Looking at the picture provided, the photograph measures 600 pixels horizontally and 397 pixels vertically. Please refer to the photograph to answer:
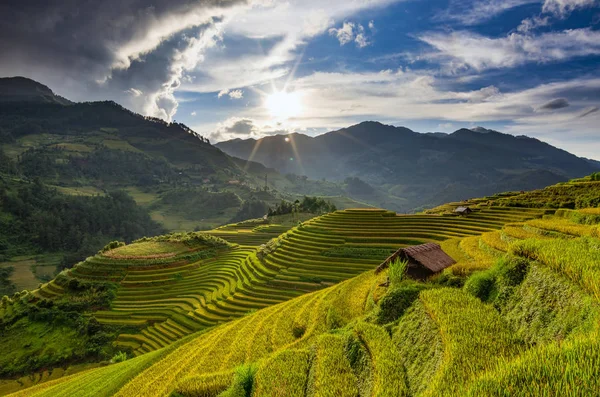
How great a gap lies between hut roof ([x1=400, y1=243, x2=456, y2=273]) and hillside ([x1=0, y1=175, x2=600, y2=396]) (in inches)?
62.8

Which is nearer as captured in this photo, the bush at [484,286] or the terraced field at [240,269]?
the bush at [484,286]

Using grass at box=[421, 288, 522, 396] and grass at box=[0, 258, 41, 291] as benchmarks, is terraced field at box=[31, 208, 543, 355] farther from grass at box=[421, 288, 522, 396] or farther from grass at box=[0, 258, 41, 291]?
grass at box=[0, 258, 41, 291]

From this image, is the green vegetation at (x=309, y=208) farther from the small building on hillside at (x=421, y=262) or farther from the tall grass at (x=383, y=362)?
the tall grass at (x=383, y=362)

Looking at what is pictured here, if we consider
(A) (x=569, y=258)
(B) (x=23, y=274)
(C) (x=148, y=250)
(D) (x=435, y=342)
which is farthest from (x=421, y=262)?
(B) (x=23, y=274)

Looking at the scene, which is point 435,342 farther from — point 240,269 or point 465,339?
point 240,269

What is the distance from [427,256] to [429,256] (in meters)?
0.25

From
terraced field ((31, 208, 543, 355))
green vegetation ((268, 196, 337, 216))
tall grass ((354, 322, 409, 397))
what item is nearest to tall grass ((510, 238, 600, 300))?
tall grass ((354, 322, 409, 397))

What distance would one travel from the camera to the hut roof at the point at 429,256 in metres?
18.2

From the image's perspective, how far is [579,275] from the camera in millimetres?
7172

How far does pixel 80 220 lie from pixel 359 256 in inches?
6145

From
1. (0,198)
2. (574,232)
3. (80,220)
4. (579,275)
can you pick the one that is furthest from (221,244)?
(0,198)

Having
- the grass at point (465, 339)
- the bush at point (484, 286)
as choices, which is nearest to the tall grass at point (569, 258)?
the bush at point (484, 286)

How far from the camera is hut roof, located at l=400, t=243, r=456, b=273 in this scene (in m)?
18.2

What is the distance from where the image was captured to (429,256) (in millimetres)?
19203
